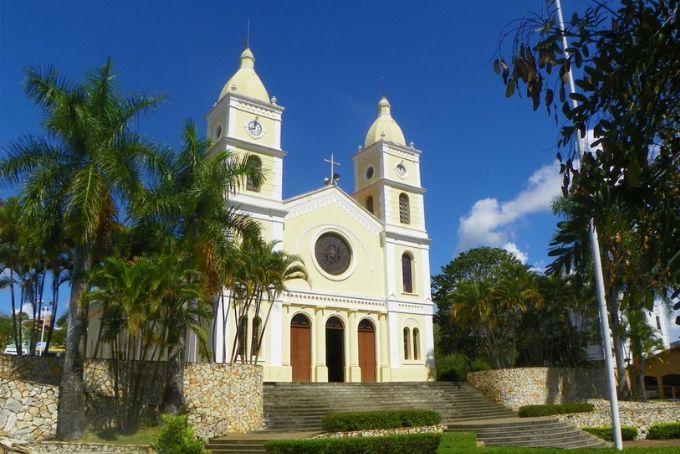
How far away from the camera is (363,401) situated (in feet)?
80.1

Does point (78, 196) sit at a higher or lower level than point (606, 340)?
higher

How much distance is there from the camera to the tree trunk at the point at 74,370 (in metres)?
15.1

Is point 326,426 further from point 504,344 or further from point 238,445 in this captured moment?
point 504,344

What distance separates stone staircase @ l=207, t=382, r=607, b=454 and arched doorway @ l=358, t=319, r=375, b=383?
3.25m

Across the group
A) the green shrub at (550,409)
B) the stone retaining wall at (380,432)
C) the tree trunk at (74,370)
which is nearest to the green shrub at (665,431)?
the green shrub at (550,409)

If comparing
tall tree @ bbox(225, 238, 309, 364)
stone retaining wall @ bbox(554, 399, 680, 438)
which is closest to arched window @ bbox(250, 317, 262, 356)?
tall tree @ bbox(225, 238, 309, 364)

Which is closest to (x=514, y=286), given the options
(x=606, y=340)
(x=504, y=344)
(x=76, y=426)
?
(x=504, y=344)

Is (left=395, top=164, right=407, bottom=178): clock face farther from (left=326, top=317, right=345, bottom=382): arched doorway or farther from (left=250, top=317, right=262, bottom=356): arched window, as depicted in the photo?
(left=250, top=317, right=262, bottom=356): arched window

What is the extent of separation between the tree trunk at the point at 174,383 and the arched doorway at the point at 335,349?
12.5m

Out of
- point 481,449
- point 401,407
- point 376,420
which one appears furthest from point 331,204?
point 481,449

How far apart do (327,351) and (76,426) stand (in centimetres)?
1646

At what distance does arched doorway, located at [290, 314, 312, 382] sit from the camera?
28.0 metres

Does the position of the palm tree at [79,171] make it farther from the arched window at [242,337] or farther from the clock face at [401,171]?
the clock face at [401,171]

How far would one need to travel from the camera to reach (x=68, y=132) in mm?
16219
